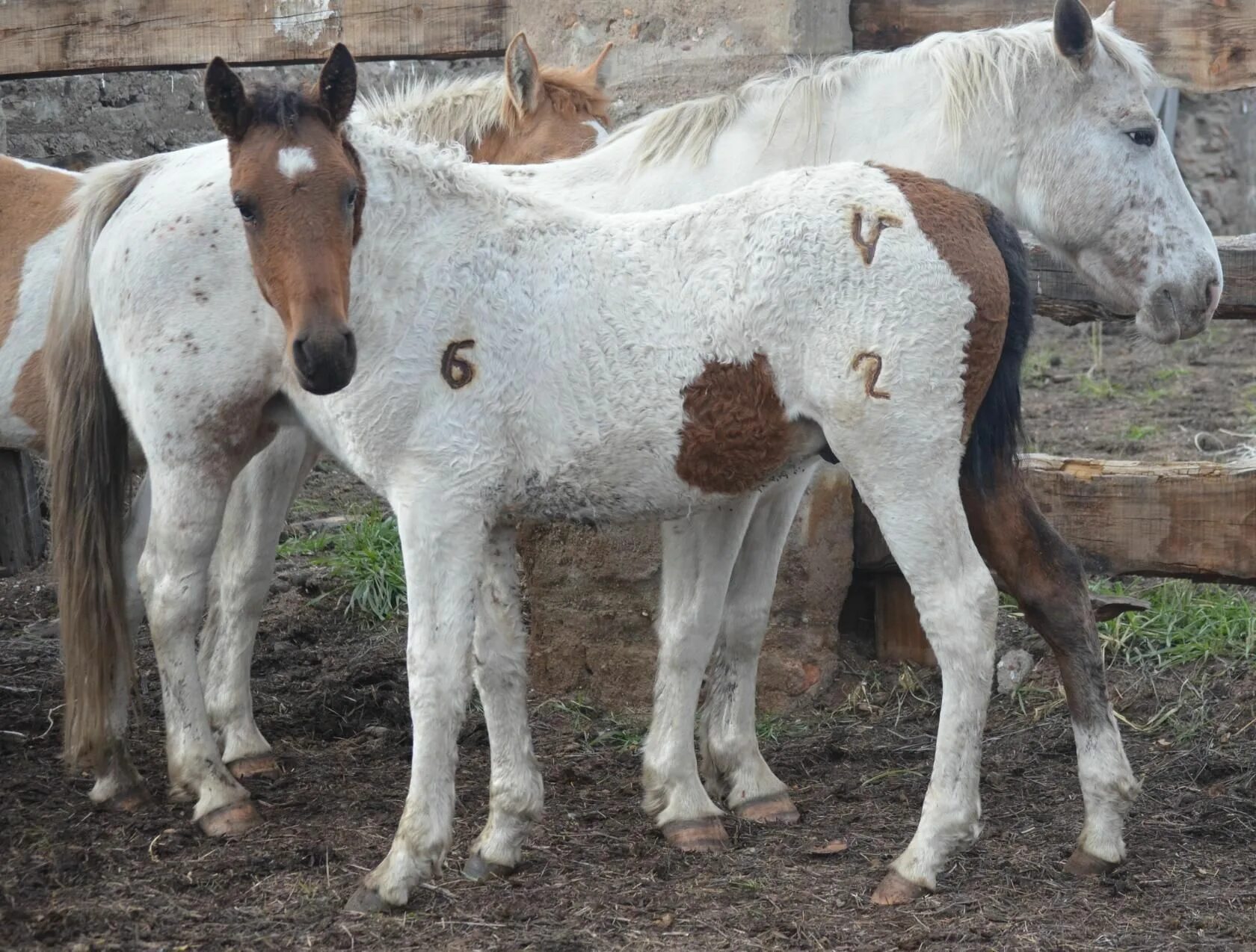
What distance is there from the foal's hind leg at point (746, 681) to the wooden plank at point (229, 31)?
229cm

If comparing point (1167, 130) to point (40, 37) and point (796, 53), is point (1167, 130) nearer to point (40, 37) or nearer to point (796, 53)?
point (796, 53)

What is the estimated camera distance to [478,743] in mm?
4594

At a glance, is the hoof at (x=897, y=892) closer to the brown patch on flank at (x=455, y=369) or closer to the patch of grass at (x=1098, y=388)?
the brown patch on flank at (x=455, y=369)

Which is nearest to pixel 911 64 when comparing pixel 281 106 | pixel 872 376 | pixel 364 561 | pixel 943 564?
pixel 872 376

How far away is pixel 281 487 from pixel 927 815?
7.40 feet

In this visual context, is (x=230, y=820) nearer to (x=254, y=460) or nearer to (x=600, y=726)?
(x=254, y=460)

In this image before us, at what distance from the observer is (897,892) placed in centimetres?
326

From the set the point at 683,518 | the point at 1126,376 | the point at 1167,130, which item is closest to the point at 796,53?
the point at 683,518

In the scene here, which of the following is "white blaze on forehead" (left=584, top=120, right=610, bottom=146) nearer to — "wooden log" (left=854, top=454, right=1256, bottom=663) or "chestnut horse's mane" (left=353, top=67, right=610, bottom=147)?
"chestnut horse's mane" (left=353, top=67, right=610, bottom=147)

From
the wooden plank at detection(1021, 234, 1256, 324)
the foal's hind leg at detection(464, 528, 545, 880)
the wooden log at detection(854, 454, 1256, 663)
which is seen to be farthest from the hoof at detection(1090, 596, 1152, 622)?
the foal's hind leg at detection(464, 528, 545, 880)

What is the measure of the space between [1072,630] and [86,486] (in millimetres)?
2709

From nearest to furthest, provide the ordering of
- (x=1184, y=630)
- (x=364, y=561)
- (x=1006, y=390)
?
(x=1006, y=390) < (x=1184, y=630) < (x=364, y=561)

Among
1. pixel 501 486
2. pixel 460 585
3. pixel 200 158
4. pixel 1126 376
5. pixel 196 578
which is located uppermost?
pixel 200 158

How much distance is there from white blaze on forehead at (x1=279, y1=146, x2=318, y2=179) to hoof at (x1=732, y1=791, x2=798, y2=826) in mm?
2093
